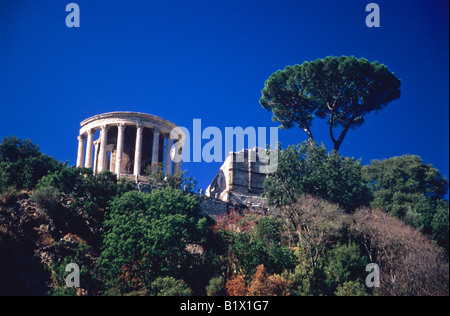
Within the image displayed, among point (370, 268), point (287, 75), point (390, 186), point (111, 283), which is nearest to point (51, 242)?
point (111, 283)

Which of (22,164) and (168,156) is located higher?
(168,156)

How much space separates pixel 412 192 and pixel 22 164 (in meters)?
25.3

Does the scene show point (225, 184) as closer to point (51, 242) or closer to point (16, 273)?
point (51, 242)

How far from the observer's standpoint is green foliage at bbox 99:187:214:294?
23.3 metres

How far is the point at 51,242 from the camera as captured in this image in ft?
83.1

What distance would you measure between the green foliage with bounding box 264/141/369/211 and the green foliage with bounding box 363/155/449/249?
2053mm

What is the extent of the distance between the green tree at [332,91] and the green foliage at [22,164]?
1692 cm

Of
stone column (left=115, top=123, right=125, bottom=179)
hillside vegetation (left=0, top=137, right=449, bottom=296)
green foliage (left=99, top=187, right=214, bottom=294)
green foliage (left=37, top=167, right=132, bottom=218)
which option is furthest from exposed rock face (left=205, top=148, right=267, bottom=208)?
green foliage (left=99, top=187, right=214, bottom=294)

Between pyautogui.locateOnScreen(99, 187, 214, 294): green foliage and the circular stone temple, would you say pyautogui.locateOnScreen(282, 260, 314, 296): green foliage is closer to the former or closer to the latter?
pyautogui.locateOnScreen(99, 187, 214, 294): green foliage

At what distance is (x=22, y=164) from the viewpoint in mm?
29000

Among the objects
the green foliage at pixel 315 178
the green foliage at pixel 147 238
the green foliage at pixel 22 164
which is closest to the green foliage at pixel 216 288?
the green foliage at pixel 147 238

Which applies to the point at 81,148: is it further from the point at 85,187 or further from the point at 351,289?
the point at 351,289

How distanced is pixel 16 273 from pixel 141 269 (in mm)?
5327

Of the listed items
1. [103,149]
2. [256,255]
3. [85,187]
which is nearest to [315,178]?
[256,255]
